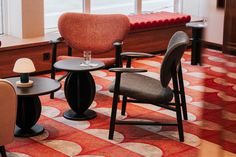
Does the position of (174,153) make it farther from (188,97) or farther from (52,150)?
(188,97)

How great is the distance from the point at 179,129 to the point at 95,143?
2.17 feet

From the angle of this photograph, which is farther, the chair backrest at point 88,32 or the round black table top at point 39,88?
the chair backrest at point 88,32

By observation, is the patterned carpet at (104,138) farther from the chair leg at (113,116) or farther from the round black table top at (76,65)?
the round black table top at (76,65)

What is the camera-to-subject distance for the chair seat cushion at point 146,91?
3332 mm

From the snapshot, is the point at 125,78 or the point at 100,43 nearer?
the point at 125,78

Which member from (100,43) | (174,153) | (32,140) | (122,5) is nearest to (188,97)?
(100,43)

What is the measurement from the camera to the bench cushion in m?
6.02

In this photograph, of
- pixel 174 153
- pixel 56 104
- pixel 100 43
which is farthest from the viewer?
pixel 100 43

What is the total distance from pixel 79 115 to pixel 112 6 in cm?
289

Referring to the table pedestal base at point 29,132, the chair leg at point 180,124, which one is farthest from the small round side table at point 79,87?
the chair leg at point 180,124

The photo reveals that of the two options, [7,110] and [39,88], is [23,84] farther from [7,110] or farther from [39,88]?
[7,110]

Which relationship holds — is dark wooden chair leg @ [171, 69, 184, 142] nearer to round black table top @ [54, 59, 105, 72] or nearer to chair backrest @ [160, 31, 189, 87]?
chair backrest @ [160, 31, 189, 87]

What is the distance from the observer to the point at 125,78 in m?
3.68

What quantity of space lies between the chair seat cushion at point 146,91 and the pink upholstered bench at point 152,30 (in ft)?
8.00
